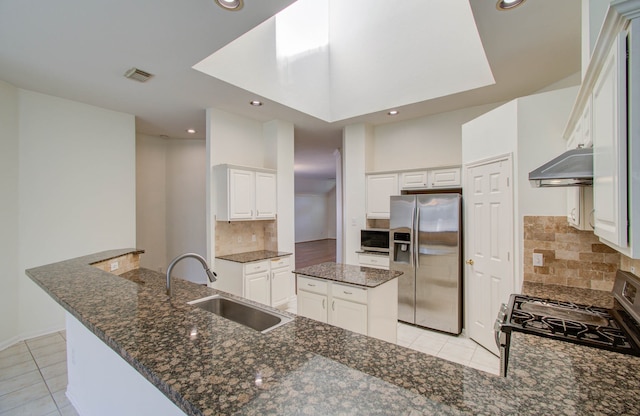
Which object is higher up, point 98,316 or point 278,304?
point 98,316

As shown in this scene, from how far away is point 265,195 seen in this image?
4.53 metres

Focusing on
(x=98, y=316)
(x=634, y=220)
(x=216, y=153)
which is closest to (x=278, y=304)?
(x=216, y=153)

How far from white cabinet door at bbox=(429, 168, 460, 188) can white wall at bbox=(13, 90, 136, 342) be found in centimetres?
443

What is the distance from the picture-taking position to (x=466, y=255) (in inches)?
138

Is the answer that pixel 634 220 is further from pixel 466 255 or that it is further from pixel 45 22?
pixel 45 22

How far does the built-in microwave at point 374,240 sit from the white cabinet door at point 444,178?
99 cm

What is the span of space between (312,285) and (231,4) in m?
2.46

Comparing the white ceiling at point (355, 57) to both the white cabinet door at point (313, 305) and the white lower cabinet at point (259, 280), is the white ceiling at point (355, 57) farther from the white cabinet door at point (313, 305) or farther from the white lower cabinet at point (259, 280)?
the white cabinet door at point (313, 305)

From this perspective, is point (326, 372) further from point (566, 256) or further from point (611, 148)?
point (566, 256)

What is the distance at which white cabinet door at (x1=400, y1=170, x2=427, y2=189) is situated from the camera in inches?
169

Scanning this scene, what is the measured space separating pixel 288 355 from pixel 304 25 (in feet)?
15.9

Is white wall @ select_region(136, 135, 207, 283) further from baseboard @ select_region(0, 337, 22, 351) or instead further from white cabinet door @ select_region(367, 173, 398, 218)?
white cabinet door @ select_region(367, 173, 398, 218)

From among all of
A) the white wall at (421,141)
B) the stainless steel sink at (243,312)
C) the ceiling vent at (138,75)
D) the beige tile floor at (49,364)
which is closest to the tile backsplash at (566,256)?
the beige tile floor at (49,364)

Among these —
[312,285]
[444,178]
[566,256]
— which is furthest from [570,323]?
[444,178]
